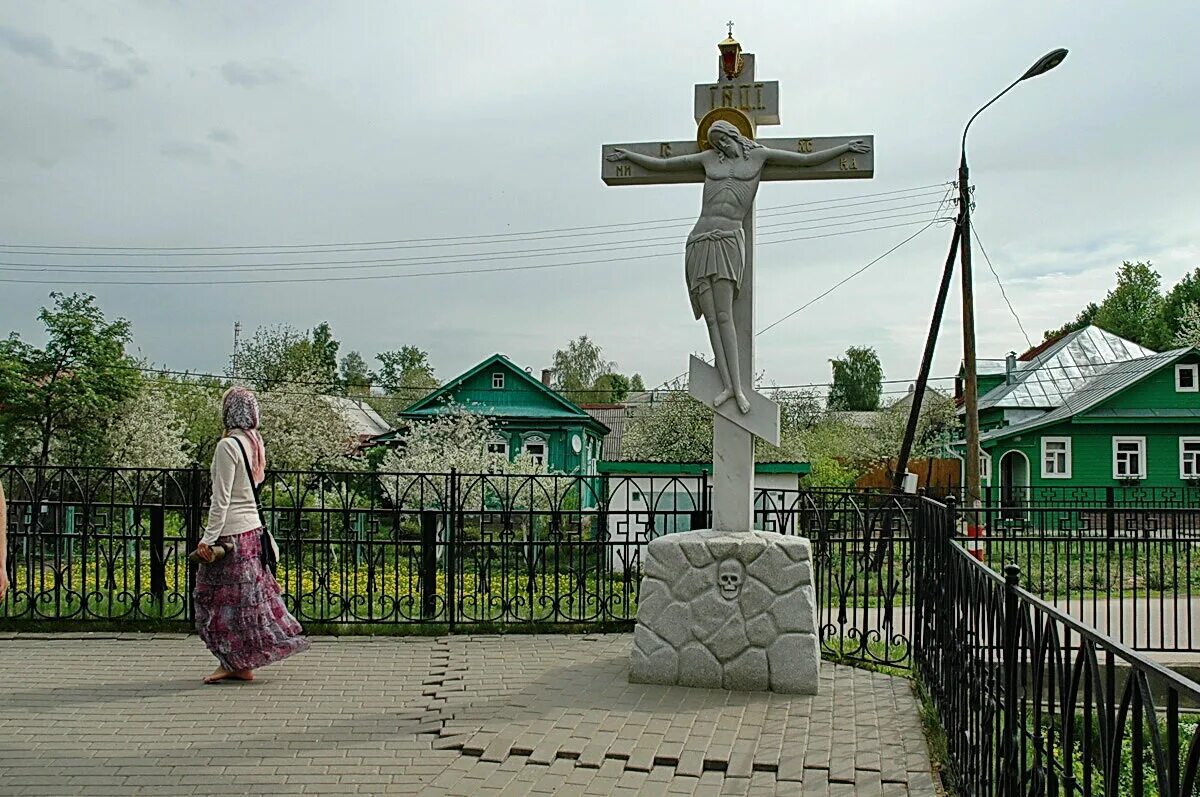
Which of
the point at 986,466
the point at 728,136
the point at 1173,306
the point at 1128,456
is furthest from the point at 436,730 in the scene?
the point at 1173,306

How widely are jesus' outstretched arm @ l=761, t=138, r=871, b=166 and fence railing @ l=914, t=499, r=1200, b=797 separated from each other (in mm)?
2276

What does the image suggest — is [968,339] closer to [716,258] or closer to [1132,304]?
[716,258]

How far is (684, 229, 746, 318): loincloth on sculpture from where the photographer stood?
22.8ft

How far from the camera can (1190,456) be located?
3384 centimetres

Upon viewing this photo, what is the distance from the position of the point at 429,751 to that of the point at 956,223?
14.6 m

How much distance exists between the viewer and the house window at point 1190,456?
111ft

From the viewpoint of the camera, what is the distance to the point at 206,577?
6945mm

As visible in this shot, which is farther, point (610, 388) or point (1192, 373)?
point (610, 388)

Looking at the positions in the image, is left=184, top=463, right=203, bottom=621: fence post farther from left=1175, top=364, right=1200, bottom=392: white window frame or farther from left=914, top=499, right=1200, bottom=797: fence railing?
left=1175, top=364, right=1200, bottom=392: white window frame

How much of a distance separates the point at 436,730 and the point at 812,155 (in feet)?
13.6

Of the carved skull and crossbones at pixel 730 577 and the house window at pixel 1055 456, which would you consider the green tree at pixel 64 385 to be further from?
the house window at pixel 1055 456

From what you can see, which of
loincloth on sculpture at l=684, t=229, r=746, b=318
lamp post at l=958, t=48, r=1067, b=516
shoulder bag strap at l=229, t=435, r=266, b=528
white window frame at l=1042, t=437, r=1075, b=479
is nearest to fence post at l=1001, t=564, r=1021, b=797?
loincloth on sculpture at l=684, t=229, r=746, b=318

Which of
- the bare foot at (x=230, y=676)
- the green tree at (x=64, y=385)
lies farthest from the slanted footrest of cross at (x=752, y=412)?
the green tree at (x=64, y=385)

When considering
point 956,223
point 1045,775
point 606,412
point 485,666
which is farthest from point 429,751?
point 606,412
